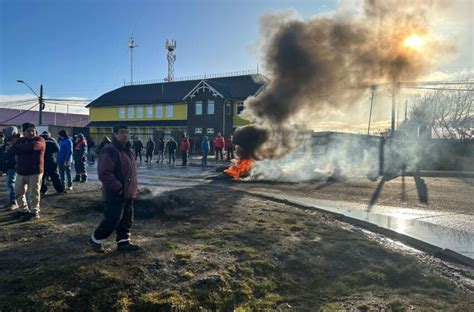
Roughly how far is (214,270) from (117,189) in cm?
146

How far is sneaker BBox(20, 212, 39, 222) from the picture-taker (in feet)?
21.1

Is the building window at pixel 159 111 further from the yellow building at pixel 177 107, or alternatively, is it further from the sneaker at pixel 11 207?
the sneaker at pixel 11 207

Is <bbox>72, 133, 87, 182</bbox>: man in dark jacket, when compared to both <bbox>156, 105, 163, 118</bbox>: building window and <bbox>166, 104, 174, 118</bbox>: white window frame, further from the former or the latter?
<bbox>156, 105, 163, 118</bbox>: building window

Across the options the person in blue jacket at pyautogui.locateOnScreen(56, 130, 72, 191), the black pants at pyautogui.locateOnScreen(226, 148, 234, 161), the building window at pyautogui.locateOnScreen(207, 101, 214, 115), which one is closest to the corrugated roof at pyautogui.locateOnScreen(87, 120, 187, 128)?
the building window at pyautogui.locateOnScreen(207, 101, 214, 115)

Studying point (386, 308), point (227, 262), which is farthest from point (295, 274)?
point (386, 308)

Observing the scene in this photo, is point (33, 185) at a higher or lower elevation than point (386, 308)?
higher

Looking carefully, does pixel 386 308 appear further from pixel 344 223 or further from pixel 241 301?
pixel 344 223

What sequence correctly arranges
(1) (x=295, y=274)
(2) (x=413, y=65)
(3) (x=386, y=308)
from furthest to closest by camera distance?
1. (2) (x=413, y=65)
2. (1) (x=295, y=274)
3. (3) (x=386, y=308)

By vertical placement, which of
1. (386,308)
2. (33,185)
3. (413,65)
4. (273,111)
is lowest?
(386,308)

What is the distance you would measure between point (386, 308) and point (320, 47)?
13.0 m

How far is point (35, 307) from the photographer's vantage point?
3207mm

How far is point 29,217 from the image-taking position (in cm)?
650

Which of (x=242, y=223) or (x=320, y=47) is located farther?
(x=320, y=47)

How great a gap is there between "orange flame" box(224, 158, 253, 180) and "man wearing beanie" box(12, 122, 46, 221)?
8856 millimetres
